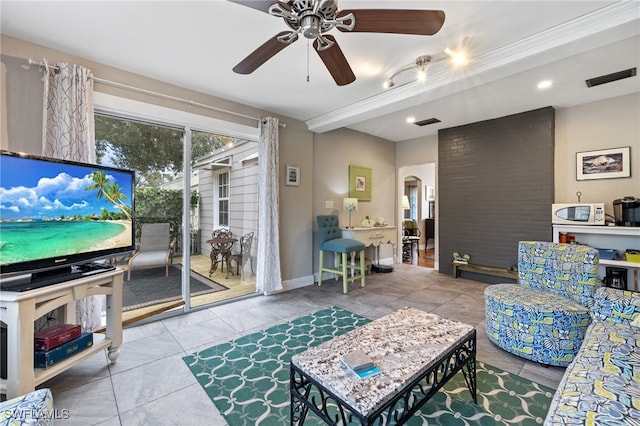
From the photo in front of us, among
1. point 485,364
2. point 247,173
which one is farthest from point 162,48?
point 485,364

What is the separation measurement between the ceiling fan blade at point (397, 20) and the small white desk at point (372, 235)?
10.5 feet

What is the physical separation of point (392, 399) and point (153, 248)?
3039 mm

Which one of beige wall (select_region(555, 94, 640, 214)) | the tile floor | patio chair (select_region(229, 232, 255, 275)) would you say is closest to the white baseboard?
the tile floor

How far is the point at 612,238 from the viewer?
350cm

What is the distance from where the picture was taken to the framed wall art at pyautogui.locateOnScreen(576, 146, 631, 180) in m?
3.41

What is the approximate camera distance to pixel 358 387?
116 cm

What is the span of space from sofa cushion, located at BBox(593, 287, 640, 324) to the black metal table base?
929 mm

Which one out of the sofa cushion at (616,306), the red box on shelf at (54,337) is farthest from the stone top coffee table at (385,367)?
the red box on shelf at (54,337)

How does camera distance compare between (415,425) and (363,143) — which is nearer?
(415,425)

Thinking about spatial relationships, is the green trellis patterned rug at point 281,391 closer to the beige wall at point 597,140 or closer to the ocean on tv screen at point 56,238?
the ocean on tv screen at point 56,238

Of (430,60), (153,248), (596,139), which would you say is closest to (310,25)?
(430,60)

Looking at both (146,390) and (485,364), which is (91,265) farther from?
(485,364)

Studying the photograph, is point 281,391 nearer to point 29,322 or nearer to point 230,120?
point 29,322

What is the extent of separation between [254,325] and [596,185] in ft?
15.7
